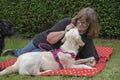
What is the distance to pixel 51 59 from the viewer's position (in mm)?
6836

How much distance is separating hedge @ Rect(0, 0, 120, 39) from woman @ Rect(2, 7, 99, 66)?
359 cm

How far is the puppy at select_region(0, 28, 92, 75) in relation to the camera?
6.62 m

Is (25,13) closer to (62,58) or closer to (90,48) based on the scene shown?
(90,48)

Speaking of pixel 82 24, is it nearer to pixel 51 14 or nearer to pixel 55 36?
pixel 55 36

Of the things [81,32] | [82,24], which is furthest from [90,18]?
[81,32]

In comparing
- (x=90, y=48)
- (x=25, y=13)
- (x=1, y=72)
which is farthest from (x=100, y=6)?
(x=1, y=72)

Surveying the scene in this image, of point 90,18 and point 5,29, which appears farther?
point 5,29

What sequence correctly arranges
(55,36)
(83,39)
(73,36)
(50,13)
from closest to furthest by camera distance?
(73,36), (55,36), (83,39), (50,13)

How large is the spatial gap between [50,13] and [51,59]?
5042 mm

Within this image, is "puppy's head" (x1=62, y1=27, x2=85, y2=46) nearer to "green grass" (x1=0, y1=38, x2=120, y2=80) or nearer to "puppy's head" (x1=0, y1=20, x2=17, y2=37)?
"green grass" (x1=0, y1=38, x2=120, y2=80)

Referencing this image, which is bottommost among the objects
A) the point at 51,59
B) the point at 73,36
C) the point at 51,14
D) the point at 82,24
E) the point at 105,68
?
the point at 105,68

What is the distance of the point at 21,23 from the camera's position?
12.0 metres

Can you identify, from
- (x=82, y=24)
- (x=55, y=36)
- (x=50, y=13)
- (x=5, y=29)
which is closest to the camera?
(x=82, y=24)

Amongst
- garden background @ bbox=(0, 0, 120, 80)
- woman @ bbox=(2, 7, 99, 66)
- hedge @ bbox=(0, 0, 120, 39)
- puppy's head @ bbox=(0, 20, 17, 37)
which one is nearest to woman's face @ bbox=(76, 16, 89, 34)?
woman @ bbox=(2, 7, 99, 66)
